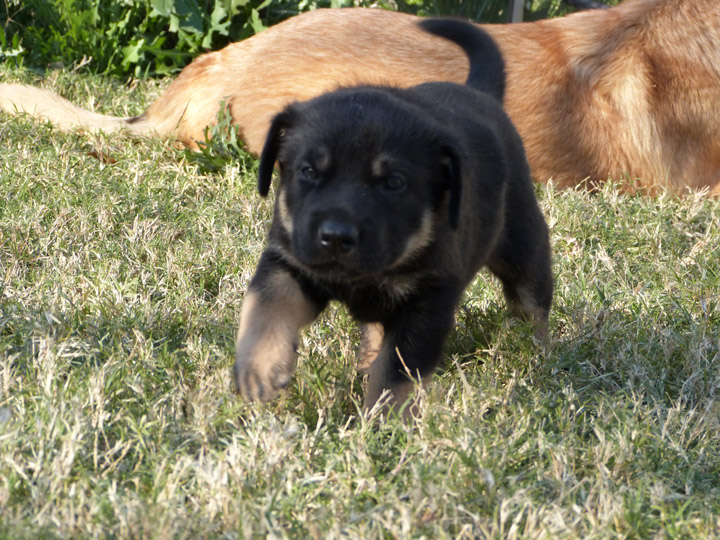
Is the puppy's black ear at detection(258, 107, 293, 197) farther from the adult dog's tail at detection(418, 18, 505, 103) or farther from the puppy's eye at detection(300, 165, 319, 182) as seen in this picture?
the adult dog's tail at detection(418, 18, 505, 103)

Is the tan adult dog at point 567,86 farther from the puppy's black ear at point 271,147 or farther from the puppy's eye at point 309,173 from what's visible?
the puppy's eye at point 309,173

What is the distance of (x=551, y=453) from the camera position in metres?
2.78

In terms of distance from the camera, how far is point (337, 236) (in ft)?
8.98

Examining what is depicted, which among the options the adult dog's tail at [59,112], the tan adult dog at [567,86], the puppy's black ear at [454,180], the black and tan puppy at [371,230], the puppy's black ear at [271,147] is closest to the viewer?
the black and tan puppy at [371,230]

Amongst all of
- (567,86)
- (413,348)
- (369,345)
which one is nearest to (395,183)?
(413,348)

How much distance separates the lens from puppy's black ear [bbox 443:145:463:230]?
296 centimetres

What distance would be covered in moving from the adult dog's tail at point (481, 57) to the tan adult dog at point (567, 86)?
0.96 metres

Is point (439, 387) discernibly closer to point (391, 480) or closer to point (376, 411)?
point (376, 411)

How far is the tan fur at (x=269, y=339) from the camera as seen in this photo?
9.62 ft

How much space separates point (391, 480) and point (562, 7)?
6.63 m

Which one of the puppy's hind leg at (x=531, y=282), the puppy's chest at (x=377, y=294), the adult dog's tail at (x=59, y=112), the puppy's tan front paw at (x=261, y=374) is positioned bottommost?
the adult dog's tail at (x=59, y=112)

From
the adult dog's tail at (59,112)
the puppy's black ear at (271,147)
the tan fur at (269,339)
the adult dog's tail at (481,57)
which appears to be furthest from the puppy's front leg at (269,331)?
the adult dog's tail at (59,112)

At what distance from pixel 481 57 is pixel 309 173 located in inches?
77.8

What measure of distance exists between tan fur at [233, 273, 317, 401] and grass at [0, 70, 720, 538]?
11 cm
